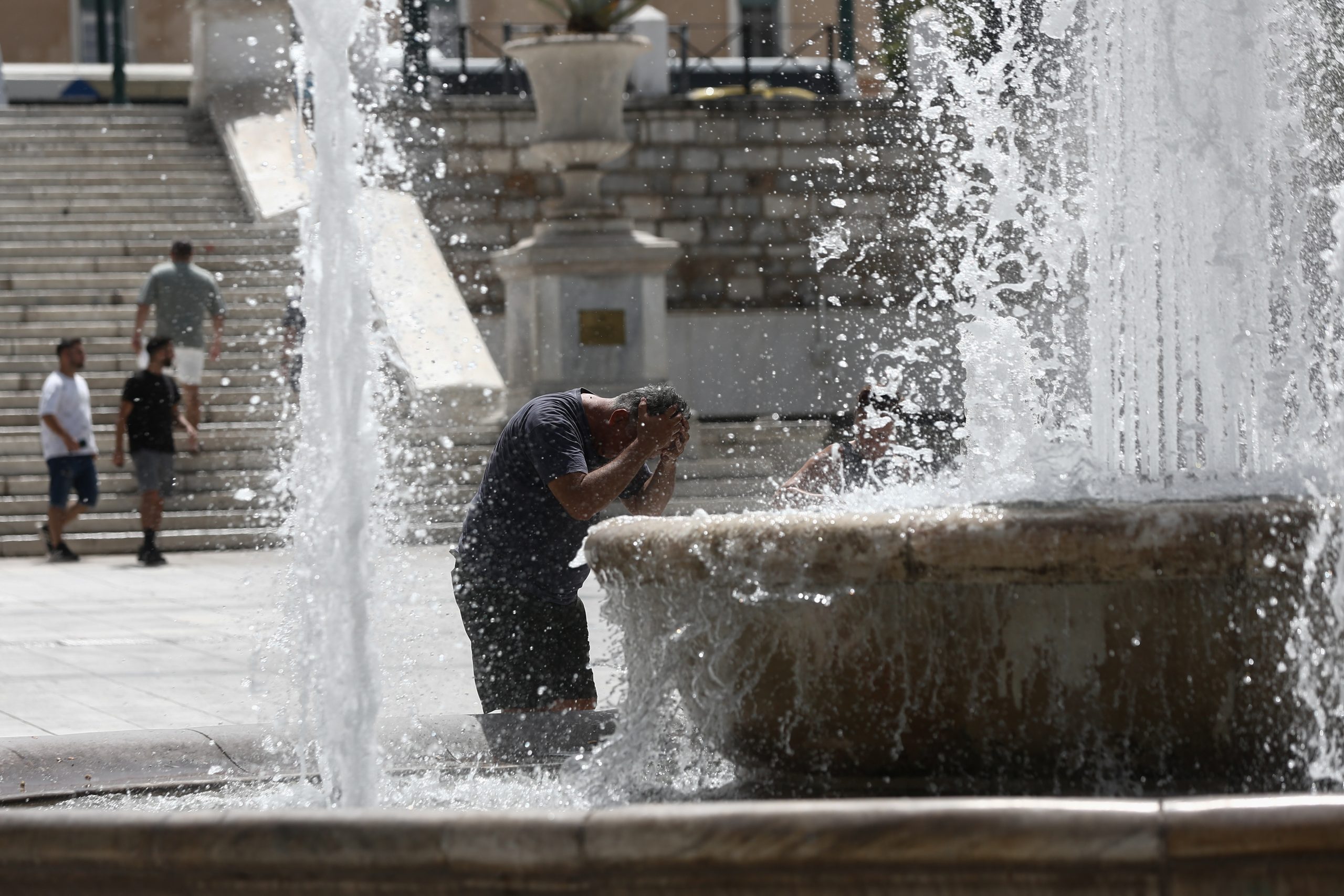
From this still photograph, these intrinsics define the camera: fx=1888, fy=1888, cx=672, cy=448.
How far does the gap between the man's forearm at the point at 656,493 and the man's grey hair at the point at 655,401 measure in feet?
0.64

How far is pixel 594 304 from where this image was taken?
1421 cm

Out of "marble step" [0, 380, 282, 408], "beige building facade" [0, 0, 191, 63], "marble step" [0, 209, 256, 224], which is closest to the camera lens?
"marble step" [0, 380, 282, 408]

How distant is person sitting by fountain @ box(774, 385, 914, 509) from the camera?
5.87 metres

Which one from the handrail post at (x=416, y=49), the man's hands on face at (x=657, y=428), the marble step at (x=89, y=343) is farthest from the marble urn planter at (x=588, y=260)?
the man's hands on face at (x=657, y=428)

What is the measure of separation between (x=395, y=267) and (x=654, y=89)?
6.11 metres

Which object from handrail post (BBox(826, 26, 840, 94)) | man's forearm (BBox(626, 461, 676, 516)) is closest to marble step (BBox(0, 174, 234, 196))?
handrail post (BBox(826, 26, 840, 94))

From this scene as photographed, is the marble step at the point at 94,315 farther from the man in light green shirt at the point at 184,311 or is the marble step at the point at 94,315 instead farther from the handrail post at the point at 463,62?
the handrail post at the point at 463,62

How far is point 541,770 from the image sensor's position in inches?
165

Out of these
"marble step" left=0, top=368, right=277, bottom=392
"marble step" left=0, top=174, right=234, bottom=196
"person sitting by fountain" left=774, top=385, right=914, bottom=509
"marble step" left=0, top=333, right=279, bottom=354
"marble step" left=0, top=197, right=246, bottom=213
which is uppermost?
"marble step" left=0, top=174, right=234, bottom=196

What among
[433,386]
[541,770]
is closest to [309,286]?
[541,770]

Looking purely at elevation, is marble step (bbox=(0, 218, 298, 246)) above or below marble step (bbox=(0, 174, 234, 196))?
below

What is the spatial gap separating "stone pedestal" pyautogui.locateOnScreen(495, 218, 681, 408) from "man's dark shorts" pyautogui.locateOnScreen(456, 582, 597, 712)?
922cm

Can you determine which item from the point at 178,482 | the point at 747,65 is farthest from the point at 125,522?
the point at 747,65

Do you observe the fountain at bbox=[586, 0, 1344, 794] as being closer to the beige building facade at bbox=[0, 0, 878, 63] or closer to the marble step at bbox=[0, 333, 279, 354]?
the marble step at bbox=[0, 333, 279, 354]
